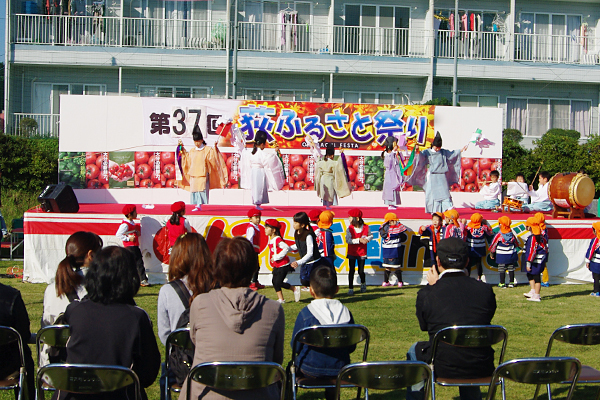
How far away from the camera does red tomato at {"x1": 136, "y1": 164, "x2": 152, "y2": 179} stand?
1459 cm

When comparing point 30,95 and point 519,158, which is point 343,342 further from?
point 30,95

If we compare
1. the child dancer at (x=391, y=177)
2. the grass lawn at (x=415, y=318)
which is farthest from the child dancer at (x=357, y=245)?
the child dancer at (x=391, y=177)

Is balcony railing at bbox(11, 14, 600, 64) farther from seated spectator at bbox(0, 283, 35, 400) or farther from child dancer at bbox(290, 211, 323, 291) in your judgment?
seated spectator at bbox(0, 283, 35, 400)

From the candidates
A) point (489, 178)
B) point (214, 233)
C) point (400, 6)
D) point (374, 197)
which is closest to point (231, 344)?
point (214, 233)

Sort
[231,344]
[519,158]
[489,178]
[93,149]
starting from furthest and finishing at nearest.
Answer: [519,158] → [489,178] → [93,149] → [231,344]

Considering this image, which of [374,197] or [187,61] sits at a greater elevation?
[187,61]

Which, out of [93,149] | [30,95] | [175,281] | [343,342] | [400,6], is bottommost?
[343,342]

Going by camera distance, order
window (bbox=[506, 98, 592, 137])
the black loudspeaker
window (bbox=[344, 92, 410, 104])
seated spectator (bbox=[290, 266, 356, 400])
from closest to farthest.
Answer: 1. seated spectator (bbox=[290, 266, 356, 400])
2. the black loudspeaker
3. window (bbox=[344, 92, 410, 104])
4. window (bbox=[506, 98, 592, 137])

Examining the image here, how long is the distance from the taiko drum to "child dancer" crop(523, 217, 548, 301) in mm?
2078

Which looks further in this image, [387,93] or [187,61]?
[387,93]

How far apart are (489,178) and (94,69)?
13386 mm

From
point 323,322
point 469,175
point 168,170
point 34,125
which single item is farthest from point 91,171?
point 323,322

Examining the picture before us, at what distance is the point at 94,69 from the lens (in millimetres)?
20344

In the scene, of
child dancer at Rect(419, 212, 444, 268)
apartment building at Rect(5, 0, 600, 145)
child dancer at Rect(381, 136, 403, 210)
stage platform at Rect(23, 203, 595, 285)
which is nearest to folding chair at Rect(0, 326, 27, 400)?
stage platform at Rect(23, 203, 595, 285)
